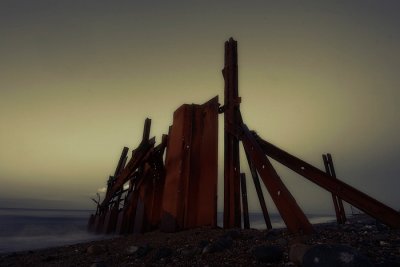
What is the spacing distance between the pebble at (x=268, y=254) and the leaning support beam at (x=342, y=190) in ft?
5.25

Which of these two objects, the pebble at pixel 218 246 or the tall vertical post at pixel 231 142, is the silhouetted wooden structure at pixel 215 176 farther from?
the pebble at pixel 218 246

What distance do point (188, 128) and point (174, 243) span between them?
3.02m

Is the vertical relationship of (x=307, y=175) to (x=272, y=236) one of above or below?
above

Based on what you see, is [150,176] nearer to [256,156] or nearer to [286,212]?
[256,156]

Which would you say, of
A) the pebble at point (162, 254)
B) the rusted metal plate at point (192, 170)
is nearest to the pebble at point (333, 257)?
the pebble at point (162, 254)

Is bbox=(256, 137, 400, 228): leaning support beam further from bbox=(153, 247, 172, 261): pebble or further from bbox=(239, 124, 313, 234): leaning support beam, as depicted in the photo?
bbox=(153, 247, 172, 261): pebble

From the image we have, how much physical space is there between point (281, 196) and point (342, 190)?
92 centimetres

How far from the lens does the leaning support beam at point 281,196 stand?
439 centimetres

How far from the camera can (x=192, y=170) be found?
7305 mm

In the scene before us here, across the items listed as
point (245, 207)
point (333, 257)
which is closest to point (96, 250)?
point (245, 207)

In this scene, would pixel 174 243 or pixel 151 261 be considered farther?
pixel 174 243

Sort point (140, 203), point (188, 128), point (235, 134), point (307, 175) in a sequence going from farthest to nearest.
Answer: point (140, 203), point (188, 128), point (235, 134), point (307, 175)

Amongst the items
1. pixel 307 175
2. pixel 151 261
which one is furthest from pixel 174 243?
pixel 307 175

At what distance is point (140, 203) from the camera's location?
31.8 ft
